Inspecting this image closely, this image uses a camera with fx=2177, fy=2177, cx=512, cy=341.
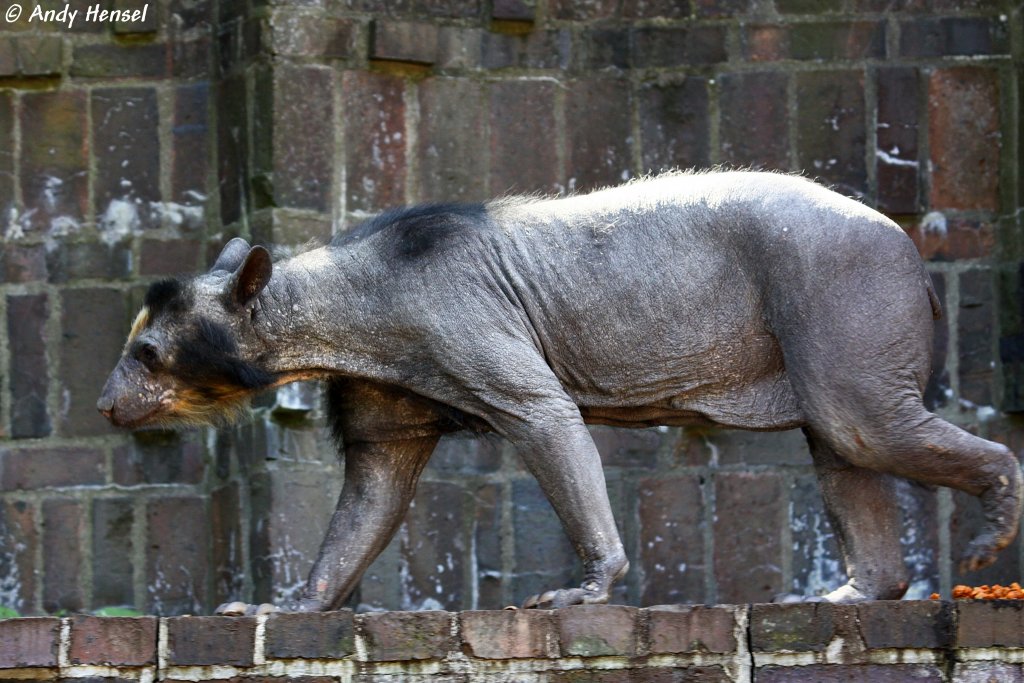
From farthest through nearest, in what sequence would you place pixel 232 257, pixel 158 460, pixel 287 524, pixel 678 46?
pixel 678 46 < pixel 158 460 < pixel 287 524 < pixel 232 257

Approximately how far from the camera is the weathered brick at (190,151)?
9492mm

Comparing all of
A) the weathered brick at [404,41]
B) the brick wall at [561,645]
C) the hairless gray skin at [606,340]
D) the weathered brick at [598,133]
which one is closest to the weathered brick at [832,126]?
the weathered brick at [598,133]

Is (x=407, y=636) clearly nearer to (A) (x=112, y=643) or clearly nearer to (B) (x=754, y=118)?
(A) (x=112, y=643)

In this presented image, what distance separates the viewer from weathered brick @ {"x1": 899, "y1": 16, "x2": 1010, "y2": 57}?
945cm

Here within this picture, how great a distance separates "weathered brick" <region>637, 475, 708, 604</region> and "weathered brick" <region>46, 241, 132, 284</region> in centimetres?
244

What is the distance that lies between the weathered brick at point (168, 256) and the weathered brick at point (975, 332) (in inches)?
130

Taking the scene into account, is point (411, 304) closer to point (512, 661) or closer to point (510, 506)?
point (512, 661)

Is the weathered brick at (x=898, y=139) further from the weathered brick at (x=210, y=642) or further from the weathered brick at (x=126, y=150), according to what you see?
the weathered brick at (x=210, y=642)

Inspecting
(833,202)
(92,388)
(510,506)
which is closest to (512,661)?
(833,202)

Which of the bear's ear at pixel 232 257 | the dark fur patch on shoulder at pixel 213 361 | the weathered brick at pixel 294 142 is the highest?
the weathered brick at pixel 294 142

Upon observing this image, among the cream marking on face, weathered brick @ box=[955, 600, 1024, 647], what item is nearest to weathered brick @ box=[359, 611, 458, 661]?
the cream marking on face

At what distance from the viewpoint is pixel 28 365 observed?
940 centimetres

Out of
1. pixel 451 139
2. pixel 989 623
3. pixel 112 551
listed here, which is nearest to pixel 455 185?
pixel 451 139

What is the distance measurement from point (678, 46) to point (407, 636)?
3.84m
